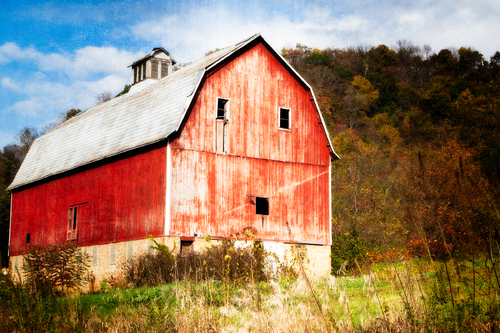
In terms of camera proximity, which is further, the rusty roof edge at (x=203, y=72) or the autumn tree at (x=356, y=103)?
the autumn tree at (x=356, y=103)

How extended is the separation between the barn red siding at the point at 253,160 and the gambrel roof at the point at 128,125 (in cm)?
51

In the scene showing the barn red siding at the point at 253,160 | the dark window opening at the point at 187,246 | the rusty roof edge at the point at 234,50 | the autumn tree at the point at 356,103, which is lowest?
the dark window opening at the point at 187,246

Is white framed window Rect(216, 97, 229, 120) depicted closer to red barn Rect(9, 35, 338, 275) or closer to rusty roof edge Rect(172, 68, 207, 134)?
red barn Rect(9, 35, 338, 275)

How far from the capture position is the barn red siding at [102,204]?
1706 centimetres

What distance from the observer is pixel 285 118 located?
19.5m

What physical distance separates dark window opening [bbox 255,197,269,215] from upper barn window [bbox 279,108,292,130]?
284 cm

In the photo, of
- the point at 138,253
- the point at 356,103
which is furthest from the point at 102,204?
the point at 356,103

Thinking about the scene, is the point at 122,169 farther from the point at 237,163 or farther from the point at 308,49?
the point at 308,49

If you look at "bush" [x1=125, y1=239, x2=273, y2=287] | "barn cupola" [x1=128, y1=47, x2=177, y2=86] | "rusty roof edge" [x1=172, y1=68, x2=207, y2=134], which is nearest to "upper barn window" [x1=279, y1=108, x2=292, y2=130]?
"rusty roof edge" [x1=172, y1=68, x2=207, y2=134]

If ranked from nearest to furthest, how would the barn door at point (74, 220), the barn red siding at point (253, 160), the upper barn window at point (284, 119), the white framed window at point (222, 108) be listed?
the barn red siding at point (253, 160)
the white framed window at point (222, 108)
the upper barn window at point (284, 119)
the barn door at point (74, 220)

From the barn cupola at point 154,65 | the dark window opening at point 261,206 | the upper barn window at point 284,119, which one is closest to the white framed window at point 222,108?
the upper barn window at point 284,119

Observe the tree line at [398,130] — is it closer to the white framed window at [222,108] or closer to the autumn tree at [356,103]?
the autumn tree at [356,103]

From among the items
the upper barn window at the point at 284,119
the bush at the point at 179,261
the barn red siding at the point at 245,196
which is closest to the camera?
the bush at the point at 179,261

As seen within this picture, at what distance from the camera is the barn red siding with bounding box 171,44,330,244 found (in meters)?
17.0
